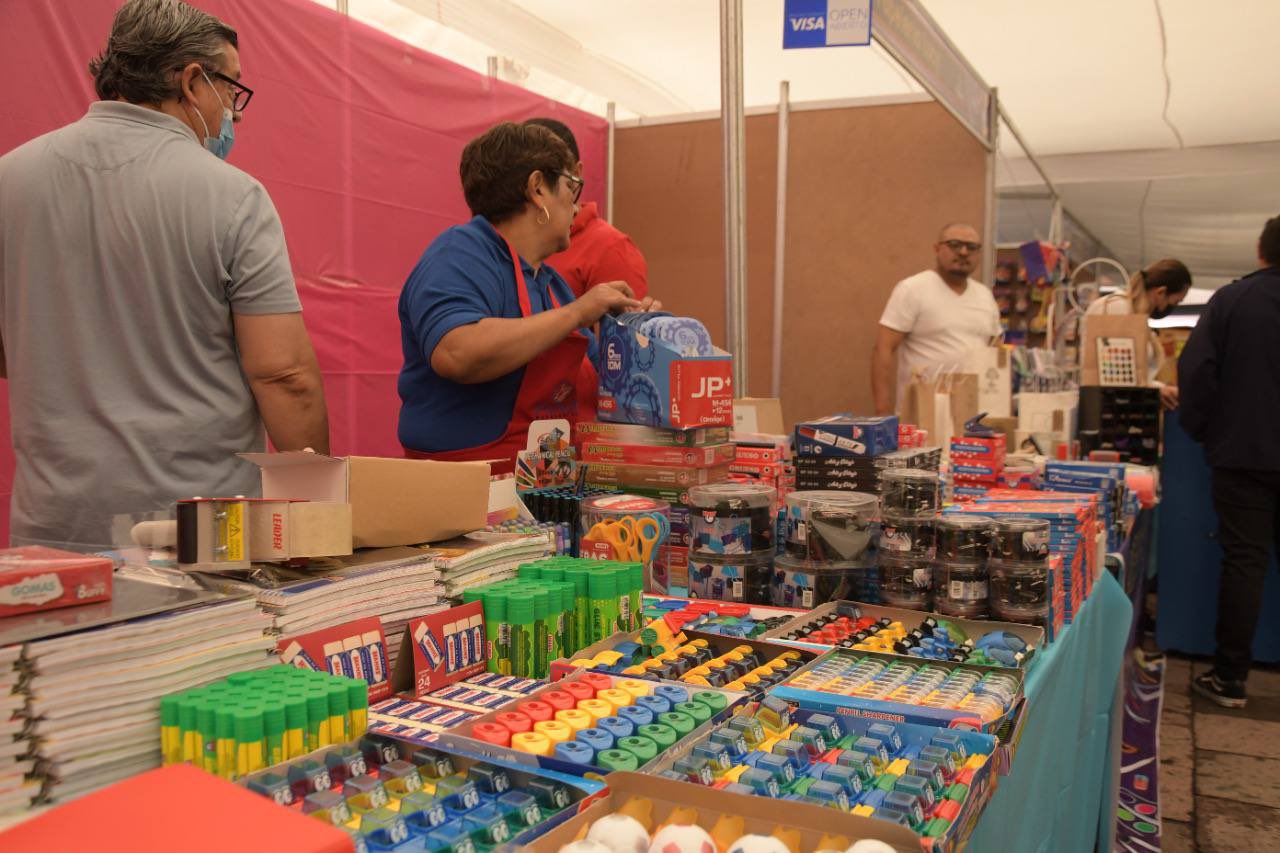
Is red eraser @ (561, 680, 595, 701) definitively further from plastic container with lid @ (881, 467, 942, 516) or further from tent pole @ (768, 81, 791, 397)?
tent pole @ (768, 81, 791, 397)

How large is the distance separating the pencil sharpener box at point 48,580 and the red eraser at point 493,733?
434 millimetres

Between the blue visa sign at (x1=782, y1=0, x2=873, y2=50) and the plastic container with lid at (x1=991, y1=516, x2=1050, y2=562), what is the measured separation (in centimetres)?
138

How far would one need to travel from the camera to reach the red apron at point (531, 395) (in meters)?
2.26

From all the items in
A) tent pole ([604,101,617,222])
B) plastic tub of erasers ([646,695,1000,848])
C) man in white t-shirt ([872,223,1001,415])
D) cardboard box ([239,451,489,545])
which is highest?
tent pole ([604,101,617,222])

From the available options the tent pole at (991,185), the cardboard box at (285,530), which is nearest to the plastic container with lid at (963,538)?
the cardboard box at (285,530)

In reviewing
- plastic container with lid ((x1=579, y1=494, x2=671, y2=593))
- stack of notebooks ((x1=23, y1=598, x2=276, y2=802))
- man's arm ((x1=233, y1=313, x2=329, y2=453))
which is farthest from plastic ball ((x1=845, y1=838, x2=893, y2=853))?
man's arm ((x1=233, y1=313, x2=329, y2=453))

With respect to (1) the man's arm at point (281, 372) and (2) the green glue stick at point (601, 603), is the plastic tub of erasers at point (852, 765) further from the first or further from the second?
(1) the man's arm at point (281, 372)

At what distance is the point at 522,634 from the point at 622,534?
532mm

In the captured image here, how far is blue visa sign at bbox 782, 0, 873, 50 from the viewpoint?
2.53 meters

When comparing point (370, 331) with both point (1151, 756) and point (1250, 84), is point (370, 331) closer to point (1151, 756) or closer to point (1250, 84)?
point (1151, 756)

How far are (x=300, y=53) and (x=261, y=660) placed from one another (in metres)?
3.59

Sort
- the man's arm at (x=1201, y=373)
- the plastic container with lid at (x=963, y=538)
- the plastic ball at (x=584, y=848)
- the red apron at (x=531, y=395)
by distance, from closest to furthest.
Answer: the plastic ball at (x=584, y=848) → the plastic container with lid at (x=963, y=538) → the red apron at (x=531, y=395) → the man's arm at (x=1201, y=373)

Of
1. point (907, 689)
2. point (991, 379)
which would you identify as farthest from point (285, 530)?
point (991, 379)

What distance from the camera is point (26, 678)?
0.95m
